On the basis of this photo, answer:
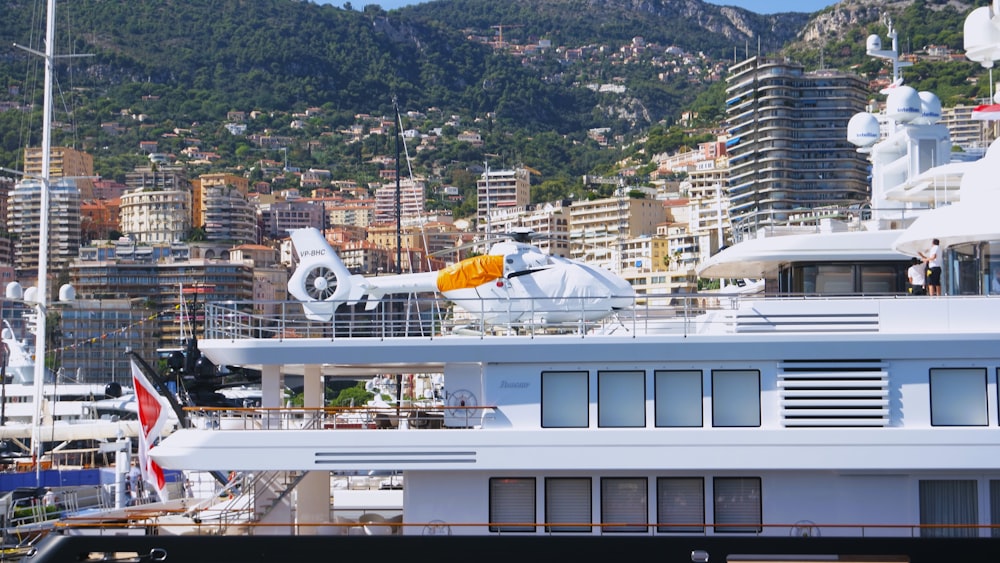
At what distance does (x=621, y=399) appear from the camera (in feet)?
49.4

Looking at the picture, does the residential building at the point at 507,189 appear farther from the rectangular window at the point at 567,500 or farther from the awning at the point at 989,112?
the rectangular window at the point at 567,500

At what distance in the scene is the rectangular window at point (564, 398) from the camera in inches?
594

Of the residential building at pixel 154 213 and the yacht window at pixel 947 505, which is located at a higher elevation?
the residential building at pixel 154 213

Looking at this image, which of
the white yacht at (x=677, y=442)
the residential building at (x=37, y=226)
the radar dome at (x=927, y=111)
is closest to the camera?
the white yacht at (x=677, y=442)

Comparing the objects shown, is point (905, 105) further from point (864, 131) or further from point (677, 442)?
point (677, 442)

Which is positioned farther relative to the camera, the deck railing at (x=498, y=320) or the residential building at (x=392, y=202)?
the residential building at (x=392, y=202)

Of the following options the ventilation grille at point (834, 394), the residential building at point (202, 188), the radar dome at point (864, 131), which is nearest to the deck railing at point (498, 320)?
the ventilation grille at point (834, 394)

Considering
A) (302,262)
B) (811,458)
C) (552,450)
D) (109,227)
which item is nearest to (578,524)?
(552,450)

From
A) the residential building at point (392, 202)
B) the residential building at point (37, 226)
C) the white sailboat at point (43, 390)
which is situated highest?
the residential building at point (392, 202)

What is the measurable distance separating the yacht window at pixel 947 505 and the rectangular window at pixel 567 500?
360cm

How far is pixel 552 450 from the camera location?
47.9 feet

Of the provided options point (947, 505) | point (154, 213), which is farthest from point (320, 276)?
point (154, 213)

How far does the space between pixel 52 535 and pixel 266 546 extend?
2.49 metres

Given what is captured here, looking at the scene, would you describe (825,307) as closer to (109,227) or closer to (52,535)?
(52,535)
